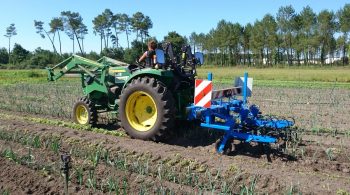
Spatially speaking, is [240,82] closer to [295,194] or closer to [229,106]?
[229,106]

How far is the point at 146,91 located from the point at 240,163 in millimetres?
2414

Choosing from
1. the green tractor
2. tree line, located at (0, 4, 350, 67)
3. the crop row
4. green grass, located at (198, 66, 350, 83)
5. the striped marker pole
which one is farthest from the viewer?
tree line, located at (0, 4, 350, 67)

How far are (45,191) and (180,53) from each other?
445cm

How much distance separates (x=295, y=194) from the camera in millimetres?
5105

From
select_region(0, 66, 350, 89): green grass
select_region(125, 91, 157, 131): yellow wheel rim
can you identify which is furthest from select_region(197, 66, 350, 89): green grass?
select_region(125, 91, 157, 131): yellow wheel rim

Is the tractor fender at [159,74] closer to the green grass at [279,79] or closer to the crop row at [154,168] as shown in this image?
the crop row at [154,168]

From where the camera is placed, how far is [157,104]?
297 inches

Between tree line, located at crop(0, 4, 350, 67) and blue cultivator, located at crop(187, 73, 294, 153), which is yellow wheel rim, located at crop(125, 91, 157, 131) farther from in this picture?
tree line, located at crop(0, 4, 350, 67)

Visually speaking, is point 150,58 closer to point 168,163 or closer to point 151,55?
point 151,55

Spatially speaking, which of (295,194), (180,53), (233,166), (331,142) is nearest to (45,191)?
(233,166)

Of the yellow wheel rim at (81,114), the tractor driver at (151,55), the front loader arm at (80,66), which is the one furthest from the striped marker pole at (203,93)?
the yellow wheel rim at (81,114)

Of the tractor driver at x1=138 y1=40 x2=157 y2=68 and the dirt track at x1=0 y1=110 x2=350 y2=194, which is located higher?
the tractor driver at x1=138 y1=40 x2=157 y2=68

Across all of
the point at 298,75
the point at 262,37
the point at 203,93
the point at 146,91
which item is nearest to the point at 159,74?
the point at 146,91

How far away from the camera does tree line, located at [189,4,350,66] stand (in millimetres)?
65750
